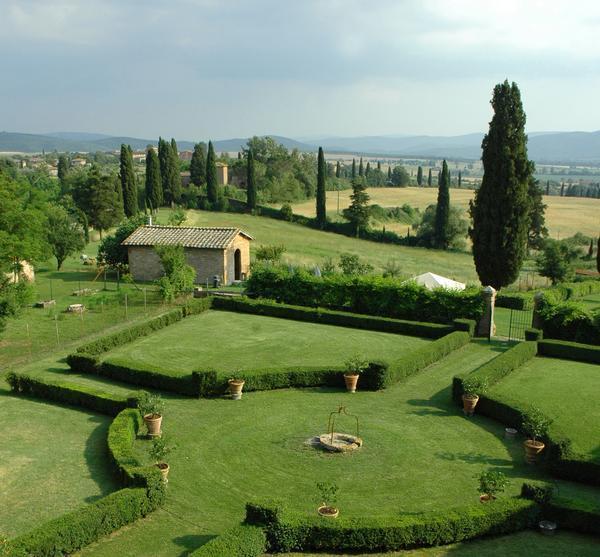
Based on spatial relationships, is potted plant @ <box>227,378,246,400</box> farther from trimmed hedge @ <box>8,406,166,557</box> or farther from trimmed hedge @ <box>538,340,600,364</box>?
trimmed hedge @ <box>538,340,600,364</box>

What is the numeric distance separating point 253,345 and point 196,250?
47.8 feet

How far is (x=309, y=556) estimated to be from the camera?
1241 centimetres

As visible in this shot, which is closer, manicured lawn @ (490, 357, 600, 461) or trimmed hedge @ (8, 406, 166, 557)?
trimmed hedge @ (8, 406, 166, 557)

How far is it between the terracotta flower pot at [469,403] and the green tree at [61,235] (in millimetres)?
34767

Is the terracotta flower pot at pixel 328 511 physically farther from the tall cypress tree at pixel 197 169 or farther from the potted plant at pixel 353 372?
the tall cypress tree at pixel 197 169

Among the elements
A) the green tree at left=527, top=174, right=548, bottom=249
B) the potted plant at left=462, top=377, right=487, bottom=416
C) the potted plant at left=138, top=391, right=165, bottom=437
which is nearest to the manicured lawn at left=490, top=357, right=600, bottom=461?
the potted plant at left=462, top=377, right=487, bottom=416

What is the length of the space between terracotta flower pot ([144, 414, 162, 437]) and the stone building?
22700mm

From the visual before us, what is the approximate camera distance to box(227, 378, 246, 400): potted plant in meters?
21.6

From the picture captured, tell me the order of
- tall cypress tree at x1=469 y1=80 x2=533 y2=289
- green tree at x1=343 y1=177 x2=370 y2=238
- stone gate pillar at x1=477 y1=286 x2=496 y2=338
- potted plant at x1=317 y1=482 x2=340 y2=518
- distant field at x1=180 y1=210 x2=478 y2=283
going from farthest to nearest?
green tree at x1=343 y1=177 x2=370 y2=238 < distant field at x1=180 y1=210 x2=478 y2=283 < tall cypress tree at x1=469 y1=80 x2=533 y2=289 < stone gate pillar at x1=477 y1=286 x2=496 y2=338 < potted plant at x1=317 y1=482 x2=340 y2=518

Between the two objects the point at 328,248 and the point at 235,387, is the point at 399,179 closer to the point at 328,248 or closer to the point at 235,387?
the point at 328,248

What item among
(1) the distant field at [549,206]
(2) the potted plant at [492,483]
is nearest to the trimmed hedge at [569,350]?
(2) the potted plant at [492,483]

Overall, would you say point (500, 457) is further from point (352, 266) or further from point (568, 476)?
point (352, 266)

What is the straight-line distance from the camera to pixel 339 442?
17734mm

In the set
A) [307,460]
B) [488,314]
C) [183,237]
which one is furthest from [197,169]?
[307,460]
